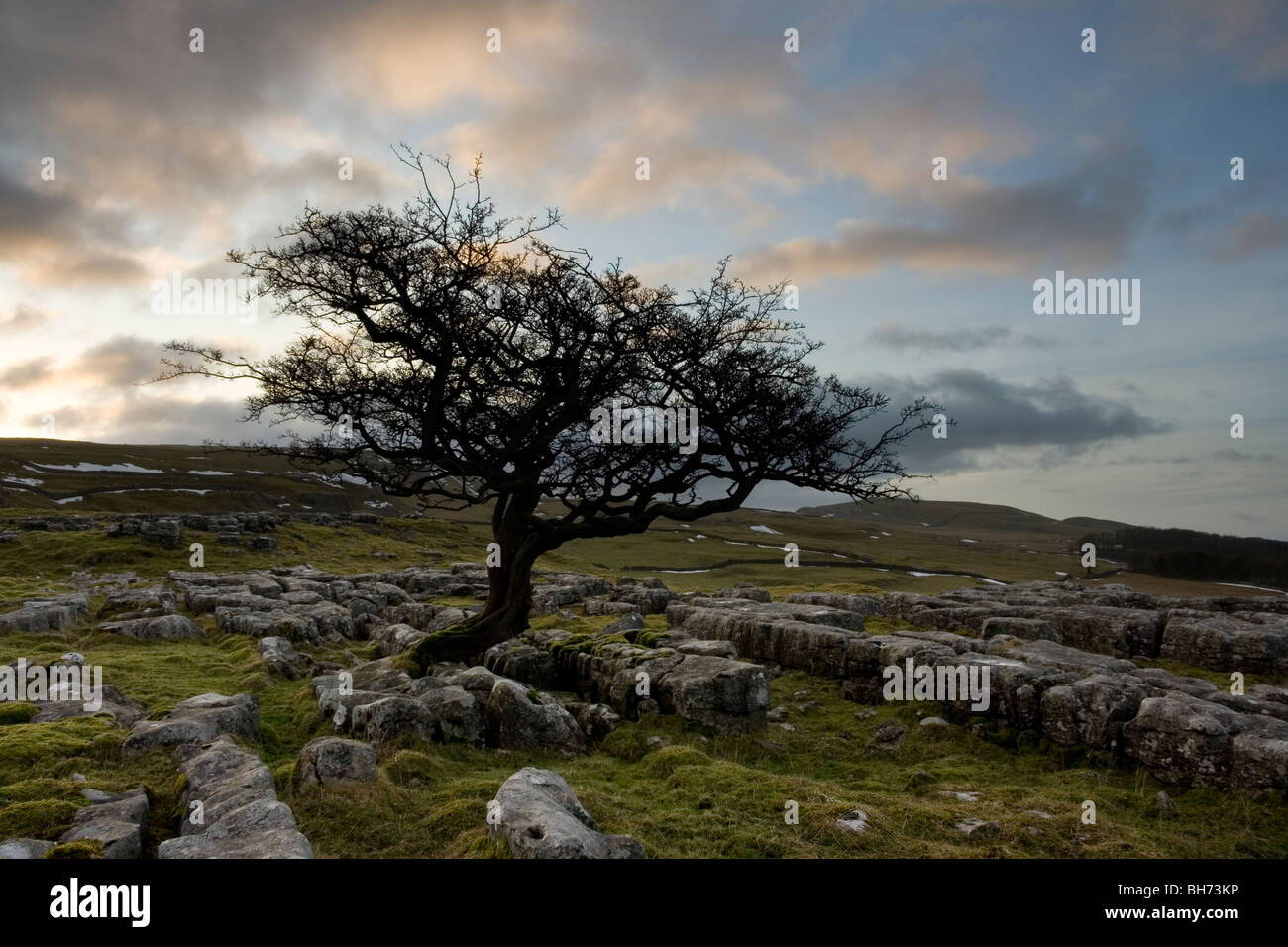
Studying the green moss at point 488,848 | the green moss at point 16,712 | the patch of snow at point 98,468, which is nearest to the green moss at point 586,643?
the green moss at point 488,848

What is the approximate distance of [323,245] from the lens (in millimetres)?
15570

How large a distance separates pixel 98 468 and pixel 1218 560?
646 feet

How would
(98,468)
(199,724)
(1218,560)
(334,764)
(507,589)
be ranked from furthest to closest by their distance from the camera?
(98,468) < (1218,560) < (507,589) < (199,724) < (334,764)

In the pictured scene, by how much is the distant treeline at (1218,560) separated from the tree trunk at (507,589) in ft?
308

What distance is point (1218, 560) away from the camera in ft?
287

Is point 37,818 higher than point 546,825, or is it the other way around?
point 546,825

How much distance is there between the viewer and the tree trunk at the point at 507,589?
62.9 feet

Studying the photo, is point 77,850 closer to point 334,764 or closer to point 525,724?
point 334,764

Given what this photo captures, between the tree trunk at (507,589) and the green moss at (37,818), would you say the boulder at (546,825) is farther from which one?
the tree trunk at (507,589)

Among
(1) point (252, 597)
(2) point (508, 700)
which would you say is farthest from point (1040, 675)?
(1) point (252, 597)

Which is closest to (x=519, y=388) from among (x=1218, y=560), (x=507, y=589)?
(x=507, y=589)

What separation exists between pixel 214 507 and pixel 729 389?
10456 centimetres

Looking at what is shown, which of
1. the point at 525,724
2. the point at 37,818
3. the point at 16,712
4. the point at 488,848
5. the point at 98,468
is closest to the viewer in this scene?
the point at 488,848

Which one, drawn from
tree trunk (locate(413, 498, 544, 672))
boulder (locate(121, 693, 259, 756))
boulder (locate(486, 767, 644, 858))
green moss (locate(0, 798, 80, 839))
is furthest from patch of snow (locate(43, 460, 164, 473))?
boulder (locate(486, 767, 644, 858))
